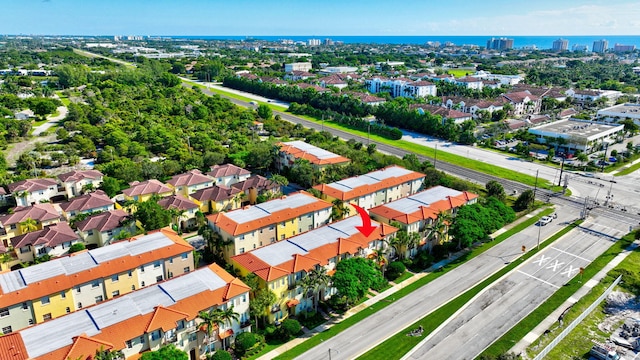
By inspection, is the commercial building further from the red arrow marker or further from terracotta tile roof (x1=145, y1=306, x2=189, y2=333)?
terracotta tile roof (x1=145, y1=306, x2=189, y2=333)

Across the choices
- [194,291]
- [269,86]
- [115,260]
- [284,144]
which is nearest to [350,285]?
[194,291]

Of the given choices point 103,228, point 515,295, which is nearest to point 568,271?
point 515,295

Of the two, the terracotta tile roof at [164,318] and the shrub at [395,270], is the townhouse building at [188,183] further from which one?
the shrub at [395,270]

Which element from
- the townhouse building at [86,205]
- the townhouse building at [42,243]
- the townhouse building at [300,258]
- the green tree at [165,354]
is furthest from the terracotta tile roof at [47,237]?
the green tree at [165,354]

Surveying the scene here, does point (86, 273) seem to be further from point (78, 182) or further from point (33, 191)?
point (78, 182)

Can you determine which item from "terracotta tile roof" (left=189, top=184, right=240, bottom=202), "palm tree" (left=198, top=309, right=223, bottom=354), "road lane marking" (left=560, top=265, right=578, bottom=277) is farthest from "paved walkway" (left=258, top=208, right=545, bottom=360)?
"terracotta tile roof" (left=189, top=184, right=240, bottom=202)

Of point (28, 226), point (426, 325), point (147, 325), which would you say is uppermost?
point (147, 325)
